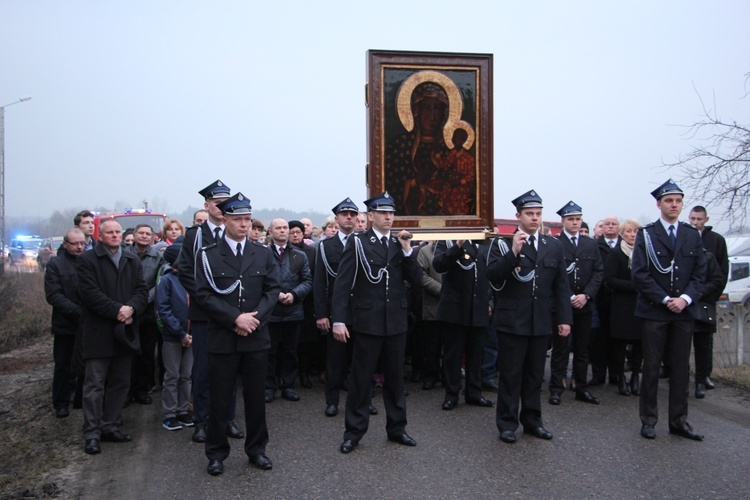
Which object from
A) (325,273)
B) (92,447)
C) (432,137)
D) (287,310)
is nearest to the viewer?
(92,447)

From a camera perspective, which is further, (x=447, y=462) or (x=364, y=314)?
(x=364, y=314)

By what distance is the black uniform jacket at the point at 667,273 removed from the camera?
259 inches

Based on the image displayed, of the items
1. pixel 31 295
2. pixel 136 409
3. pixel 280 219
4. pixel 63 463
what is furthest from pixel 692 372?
pixel 31 295

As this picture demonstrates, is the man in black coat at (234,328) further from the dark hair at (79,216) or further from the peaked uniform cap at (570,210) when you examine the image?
the peaked uniform cap at (570,210)

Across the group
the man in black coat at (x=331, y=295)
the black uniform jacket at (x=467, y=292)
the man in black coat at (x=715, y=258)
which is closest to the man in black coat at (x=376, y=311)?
the man in black coat at (x=331, y=295)

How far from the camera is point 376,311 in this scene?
632cm

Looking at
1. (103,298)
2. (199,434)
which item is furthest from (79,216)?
(199,434)

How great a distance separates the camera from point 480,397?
7777 mm

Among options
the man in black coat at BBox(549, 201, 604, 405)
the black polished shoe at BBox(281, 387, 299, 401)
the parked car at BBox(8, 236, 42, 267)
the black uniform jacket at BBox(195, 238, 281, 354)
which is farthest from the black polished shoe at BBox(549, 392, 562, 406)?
the parked car at BBox(8, 236, 42, 267)

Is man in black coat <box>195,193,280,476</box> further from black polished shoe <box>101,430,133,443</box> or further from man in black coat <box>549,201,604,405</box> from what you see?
man in black coat <box>549,201,604,405</box>

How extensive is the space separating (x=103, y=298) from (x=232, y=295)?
1647mm

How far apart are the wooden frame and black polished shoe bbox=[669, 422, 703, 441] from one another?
8.71 feet

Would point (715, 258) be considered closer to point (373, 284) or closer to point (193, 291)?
point (373, 284)

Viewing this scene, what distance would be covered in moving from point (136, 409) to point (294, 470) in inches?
124
